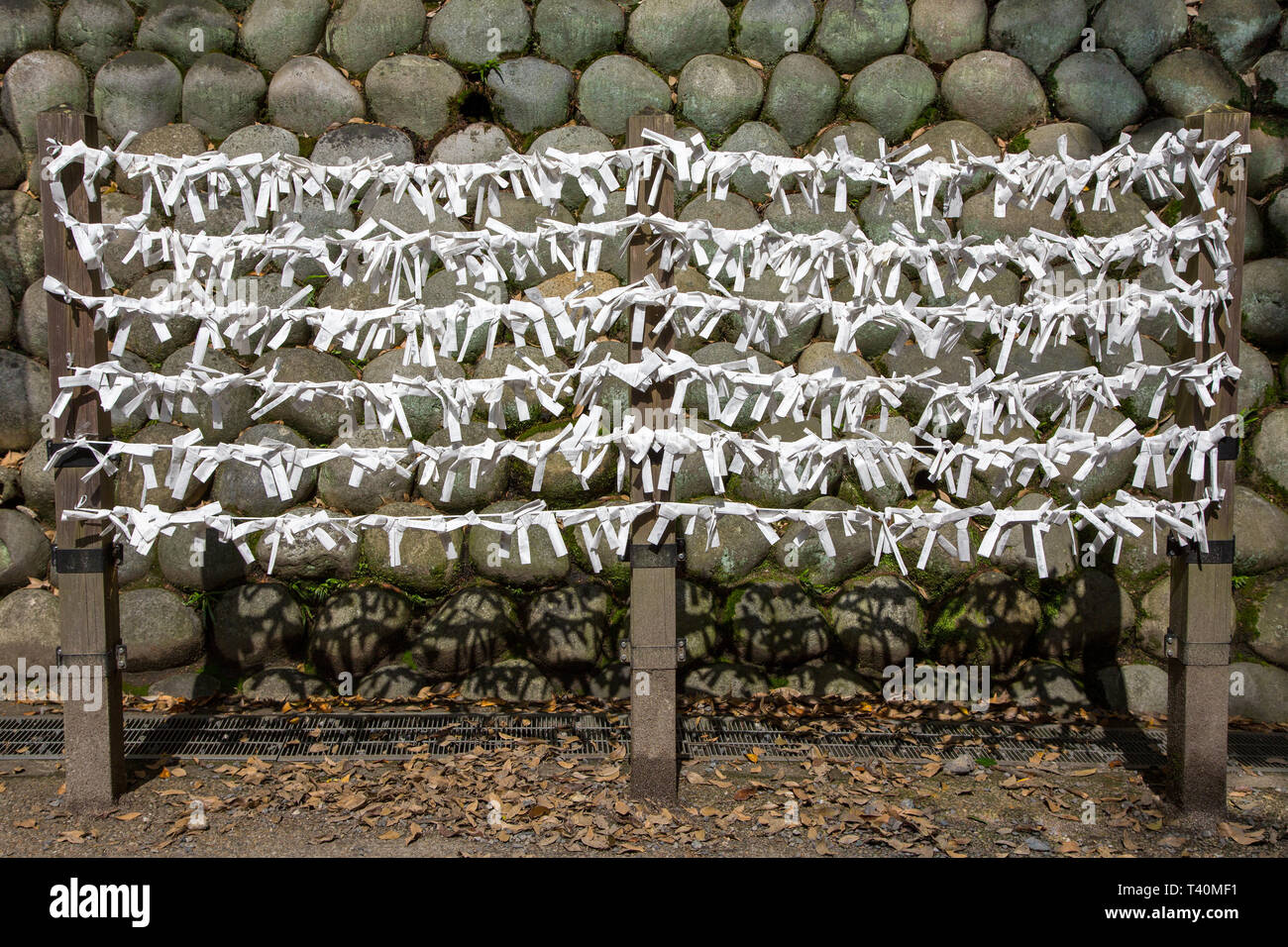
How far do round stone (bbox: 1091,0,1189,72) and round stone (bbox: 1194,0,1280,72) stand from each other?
132 mm

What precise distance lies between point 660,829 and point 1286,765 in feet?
9.06

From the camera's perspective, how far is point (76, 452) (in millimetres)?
3523

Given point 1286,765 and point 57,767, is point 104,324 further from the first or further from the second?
point 1286,765

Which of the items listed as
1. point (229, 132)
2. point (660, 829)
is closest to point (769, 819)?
point (660, 829)

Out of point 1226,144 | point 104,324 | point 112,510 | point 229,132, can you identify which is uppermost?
point 229,132

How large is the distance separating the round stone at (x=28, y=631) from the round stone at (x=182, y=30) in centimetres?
292

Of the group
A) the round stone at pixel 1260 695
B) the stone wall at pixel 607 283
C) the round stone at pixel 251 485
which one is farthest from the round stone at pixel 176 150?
the round stone at pixel 1260 695

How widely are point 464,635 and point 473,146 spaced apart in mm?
2549

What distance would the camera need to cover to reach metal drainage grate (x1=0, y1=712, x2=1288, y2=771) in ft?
13.4

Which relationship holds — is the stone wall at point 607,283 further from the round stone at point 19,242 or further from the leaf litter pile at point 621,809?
the leaf litter pile at point 621,809

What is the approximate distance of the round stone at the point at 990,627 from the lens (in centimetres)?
475

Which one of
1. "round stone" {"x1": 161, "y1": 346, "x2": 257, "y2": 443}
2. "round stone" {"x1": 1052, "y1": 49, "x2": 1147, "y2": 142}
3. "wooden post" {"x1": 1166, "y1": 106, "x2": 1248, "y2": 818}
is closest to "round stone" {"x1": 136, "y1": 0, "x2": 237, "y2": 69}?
"round stone" {"x1": 161, "y1": 346, "x2": 257, "y2": 443}

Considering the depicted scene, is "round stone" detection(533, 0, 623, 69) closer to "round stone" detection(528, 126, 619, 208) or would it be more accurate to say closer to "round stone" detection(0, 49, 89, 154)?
"round stone" detection(528, 126, 619, 208)

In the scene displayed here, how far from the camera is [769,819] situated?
139 inches
